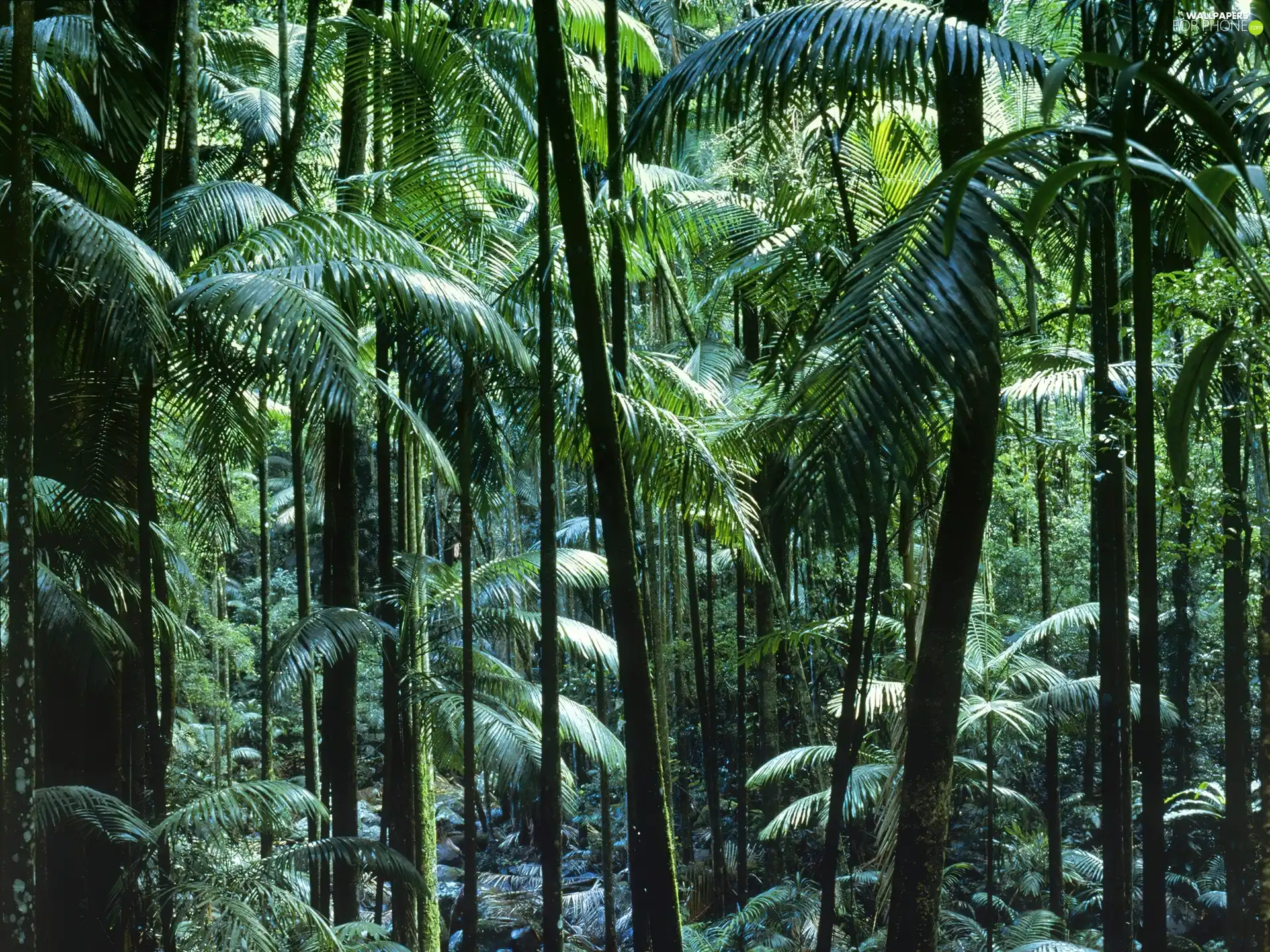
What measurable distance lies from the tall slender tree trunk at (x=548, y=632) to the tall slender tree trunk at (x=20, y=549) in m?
2.15

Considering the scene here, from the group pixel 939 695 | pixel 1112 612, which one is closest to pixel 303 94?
pixel 939 695

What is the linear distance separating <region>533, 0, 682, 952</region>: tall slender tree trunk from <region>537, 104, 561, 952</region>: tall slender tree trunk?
2.03 feet

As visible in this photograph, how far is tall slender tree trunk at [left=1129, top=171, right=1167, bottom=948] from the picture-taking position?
378cm

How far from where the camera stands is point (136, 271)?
4.40 metres

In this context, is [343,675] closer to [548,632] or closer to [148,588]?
[148,588]

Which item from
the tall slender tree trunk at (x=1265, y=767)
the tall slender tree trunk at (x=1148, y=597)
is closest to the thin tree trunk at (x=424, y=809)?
the tall slender tree trunk at (x=1148, y=597)

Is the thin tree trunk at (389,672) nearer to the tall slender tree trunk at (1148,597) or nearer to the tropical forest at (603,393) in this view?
the tropical forest at (603,393)

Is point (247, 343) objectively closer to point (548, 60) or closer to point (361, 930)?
point (548, 60)

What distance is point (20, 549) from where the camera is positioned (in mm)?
3357

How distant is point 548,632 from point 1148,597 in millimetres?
2599

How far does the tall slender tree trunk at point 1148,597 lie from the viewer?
3779 mm

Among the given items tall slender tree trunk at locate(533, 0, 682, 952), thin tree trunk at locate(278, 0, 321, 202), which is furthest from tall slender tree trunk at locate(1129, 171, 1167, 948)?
thin tree trunk at locate(278, 0, 321, 202)

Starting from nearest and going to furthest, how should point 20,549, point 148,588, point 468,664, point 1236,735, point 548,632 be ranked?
point 20,549 < point 548,632 < point 148,588 < point 468,664 < point 1236,735

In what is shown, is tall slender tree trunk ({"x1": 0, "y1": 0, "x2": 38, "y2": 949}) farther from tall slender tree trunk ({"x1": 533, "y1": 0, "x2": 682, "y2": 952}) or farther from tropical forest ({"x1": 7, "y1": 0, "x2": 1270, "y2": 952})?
tall slender tree trunk ({"x1": 533, "y1": 0, "x2": 682, "y2": 952})
